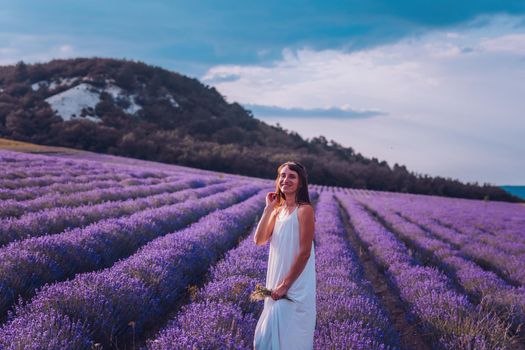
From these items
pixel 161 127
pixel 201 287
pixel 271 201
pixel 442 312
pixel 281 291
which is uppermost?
pixel 161 127

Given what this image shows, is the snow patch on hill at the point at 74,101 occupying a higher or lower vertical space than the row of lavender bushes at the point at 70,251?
higher

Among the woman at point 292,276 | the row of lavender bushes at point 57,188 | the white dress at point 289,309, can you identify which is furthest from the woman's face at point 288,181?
the row of lavender bushes at point 57,188

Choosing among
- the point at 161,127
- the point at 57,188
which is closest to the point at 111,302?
the point at 57,188

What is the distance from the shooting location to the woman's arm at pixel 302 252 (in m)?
2.69

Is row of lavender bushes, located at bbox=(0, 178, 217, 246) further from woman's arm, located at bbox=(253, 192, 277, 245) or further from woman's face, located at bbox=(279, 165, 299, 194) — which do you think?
woman's face, located at bbox=(279, 165, 299, 194)

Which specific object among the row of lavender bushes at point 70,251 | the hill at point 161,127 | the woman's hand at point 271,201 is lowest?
the row of lavender bushes at point 70,251

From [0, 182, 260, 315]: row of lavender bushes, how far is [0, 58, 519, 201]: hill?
30.0 meters

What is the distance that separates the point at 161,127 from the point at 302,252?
2104 inches

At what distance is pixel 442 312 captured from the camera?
4.20 metres

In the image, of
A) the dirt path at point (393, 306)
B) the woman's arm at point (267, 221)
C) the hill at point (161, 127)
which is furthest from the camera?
the hill at point (161, 127)

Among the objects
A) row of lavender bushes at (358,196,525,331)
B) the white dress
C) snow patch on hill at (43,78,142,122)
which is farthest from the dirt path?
snow patch on hill at (43,78,142,122)

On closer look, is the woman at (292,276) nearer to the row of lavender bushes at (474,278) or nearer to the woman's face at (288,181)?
the woman's face at (288,181)

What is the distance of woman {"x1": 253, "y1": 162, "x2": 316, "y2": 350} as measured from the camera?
2686mm

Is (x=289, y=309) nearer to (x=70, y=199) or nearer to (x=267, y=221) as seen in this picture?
(x=267, y=221)
